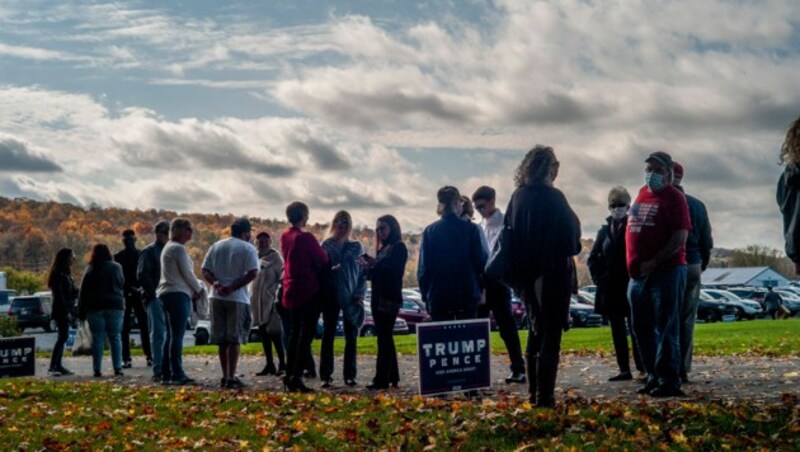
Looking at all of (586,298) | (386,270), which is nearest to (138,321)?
(386,270)

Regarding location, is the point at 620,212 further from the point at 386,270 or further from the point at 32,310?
the point at 32,310

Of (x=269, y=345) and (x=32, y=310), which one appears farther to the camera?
(x=32, y=310)

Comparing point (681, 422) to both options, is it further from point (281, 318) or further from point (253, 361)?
point (253, 361)

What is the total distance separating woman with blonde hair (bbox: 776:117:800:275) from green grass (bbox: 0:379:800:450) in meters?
1.42

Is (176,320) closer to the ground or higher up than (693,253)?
closer to the ground

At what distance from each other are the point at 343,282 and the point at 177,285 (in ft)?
8.24

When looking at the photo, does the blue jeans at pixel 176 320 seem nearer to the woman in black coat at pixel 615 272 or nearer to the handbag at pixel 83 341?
the woman in black coat at pixel 615 272

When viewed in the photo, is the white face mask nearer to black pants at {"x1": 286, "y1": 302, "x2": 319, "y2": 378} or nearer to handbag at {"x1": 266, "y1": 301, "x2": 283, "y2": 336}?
black pants at {"x1": 286, "y1": 302, "x2": 319, "y2": 378}

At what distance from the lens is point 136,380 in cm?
1456

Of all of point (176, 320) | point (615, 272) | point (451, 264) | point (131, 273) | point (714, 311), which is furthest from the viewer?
point (714, 311)

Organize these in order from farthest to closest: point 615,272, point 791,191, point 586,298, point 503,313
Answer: point 586,298
point 503,313
point 615,272
point 791,191

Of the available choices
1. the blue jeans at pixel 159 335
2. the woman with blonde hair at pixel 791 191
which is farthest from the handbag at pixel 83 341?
the woman with blonde hair at pixel 791 191

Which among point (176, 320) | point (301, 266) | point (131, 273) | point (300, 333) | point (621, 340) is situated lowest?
point (621, 340)

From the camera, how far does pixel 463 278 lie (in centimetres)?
1030
